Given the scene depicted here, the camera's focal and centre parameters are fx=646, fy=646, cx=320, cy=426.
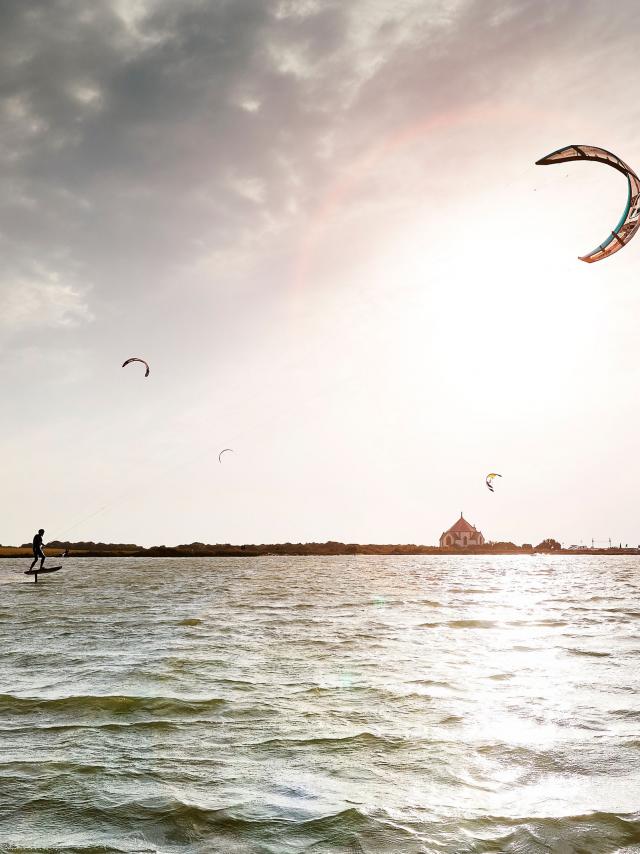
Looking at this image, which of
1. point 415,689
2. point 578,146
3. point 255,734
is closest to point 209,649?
point 415,689

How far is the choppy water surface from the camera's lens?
4695mm

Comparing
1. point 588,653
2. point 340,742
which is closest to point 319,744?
point 340,742

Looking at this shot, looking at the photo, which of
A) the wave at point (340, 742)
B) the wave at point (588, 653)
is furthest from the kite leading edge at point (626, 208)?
the wave at point (340, 742)

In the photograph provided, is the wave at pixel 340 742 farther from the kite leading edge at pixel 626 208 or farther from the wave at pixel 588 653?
the kite leading edge at pixel 626 208

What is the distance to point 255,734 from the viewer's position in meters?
7.35

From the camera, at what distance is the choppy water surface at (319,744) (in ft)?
15.4

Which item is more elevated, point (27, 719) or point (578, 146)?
point (578, 146)

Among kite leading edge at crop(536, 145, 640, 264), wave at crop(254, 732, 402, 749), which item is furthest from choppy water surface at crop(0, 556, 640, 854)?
kite leading edge at crop(536, 145, 640, 264)

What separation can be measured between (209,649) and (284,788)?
8.37 m

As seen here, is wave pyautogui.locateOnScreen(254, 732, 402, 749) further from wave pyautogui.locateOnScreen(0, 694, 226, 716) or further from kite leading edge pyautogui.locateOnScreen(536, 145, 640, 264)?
kite leading edge pyautogui.locateOnScreen(536, 145, 640, 264)

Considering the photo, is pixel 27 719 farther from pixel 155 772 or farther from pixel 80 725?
pixel 155 772

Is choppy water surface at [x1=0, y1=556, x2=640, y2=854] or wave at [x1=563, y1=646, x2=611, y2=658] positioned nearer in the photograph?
choppy water surface at [x1=0, y1=556, x2=640, y2=854]

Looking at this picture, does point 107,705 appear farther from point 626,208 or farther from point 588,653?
point 626,208

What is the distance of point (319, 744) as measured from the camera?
6.96m
